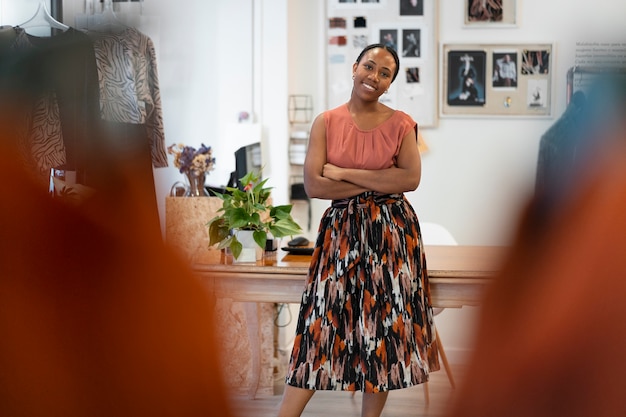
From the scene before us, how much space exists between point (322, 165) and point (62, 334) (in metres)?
0.85

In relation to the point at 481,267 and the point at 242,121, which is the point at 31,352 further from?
the point at 242,121

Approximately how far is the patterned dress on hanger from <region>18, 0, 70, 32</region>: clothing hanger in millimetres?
739

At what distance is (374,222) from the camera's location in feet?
3.49

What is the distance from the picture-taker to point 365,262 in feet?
3.37

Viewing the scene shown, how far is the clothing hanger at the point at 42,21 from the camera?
0.15 meters

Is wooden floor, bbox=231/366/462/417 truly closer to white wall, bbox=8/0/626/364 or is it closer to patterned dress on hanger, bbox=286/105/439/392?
white wall, bbox=8/0/626/364

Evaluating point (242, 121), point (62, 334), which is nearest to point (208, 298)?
point (62, 334)

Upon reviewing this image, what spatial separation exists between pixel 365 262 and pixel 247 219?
581 mm

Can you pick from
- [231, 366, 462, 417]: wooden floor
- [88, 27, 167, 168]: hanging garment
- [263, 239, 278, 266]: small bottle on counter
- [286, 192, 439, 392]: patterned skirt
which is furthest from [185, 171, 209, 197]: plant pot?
[88, 27, 167, 168]: hanging garment

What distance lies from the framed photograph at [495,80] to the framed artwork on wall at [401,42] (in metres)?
0.06

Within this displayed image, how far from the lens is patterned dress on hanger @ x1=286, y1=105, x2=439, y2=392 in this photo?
93 centimetres

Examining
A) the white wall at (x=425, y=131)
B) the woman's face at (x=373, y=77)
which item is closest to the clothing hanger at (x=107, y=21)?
the woman's face at (x=373, y=77)

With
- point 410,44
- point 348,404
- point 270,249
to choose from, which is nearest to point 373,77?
point 270,249

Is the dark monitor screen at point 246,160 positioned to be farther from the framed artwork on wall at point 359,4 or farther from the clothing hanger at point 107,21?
the clothing hanger at point 107,21
